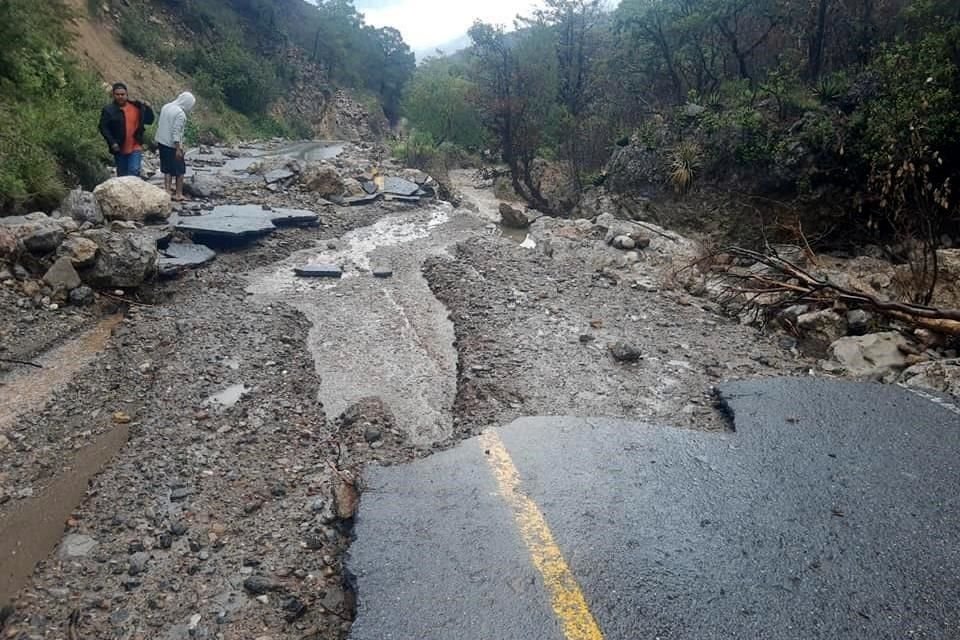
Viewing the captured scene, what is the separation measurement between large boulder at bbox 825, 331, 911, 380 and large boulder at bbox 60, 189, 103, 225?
8.34 m

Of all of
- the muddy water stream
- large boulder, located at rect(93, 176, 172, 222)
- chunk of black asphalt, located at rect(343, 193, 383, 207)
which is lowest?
the muddy water stream

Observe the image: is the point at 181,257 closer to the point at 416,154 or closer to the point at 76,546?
the point at 76,546

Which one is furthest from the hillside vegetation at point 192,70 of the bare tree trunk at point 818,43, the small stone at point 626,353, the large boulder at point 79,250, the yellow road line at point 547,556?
the bare tree trunk at point 818,43

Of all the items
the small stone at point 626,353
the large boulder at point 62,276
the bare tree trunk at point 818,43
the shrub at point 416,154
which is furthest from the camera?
the shrub at point 416,154

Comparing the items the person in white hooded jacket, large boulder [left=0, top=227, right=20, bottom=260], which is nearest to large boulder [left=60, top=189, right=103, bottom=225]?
large boulder [left=0, top=227, right=20, bottom=260]

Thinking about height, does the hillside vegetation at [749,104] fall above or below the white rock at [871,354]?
above

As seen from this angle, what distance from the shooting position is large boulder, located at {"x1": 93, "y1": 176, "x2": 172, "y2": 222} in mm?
7828

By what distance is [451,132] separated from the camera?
97.6 ft

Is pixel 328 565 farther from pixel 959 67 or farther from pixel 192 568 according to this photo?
pixel 959 67

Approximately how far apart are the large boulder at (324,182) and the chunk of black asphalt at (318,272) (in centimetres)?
492

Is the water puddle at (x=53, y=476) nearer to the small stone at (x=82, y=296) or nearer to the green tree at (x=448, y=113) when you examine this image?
the small stone at (x=82, y=296)

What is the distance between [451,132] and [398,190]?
17157 mm

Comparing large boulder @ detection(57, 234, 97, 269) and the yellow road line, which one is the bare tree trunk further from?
large boulder @ detection(57, 234, 97, 269)

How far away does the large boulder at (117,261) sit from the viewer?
20.3 feet
